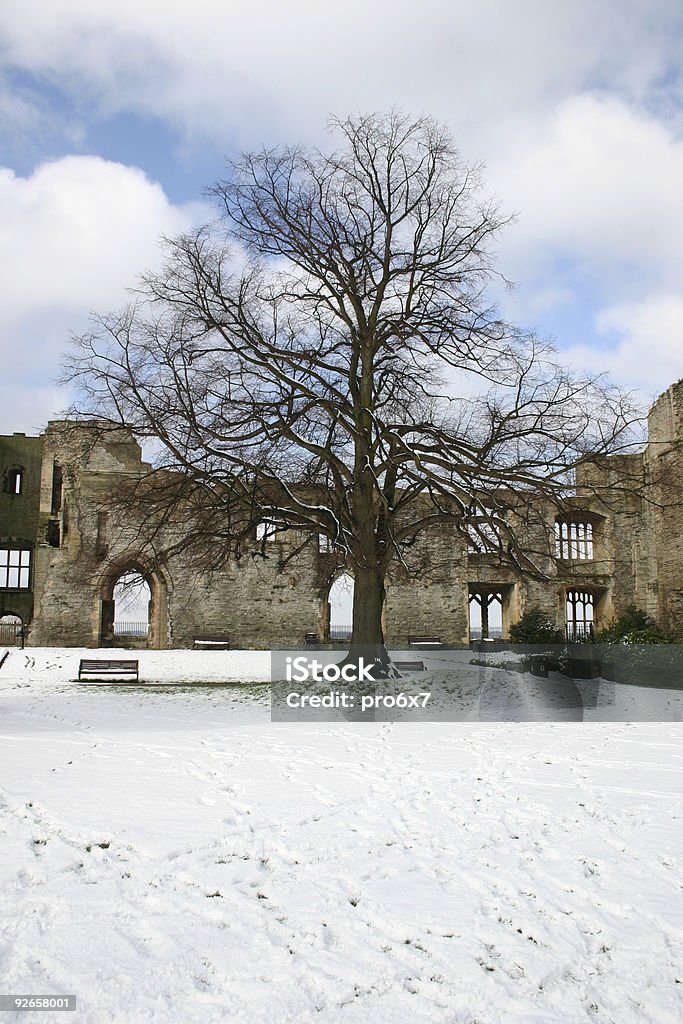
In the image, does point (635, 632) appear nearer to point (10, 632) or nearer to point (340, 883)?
point (340, 883)

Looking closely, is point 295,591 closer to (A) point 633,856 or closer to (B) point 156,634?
(B) point 156,634

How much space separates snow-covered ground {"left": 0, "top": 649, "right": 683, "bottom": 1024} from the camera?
3.33 meters

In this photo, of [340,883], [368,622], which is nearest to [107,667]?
[368,622]

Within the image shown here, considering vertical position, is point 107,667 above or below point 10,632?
below

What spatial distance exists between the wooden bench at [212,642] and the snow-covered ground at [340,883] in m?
17.9

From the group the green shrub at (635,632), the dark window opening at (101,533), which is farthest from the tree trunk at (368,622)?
the dark window opening at (101,533)

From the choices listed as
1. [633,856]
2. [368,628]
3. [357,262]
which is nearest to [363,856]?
[633,856]

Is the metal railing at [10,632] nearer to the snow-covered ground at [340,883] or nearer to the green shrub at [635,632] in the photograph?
the green shrub at [635,632]

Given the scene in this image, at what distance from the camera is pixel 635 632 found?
686 inches

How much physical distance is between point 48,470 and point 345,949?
1047 inches

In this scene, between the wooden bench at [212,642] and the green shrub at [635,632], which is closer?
the green shrub at [635,632]

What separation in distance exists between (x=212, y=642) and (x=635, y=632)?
1355cm

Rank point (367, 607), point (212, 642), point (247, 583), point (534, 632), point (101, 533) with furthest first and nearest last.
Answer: point (247, 583), point (101, 533), point (212, 642), point (534, 632), point (367, 607)

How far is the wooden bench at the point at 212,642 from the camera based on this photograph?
1046 inches
